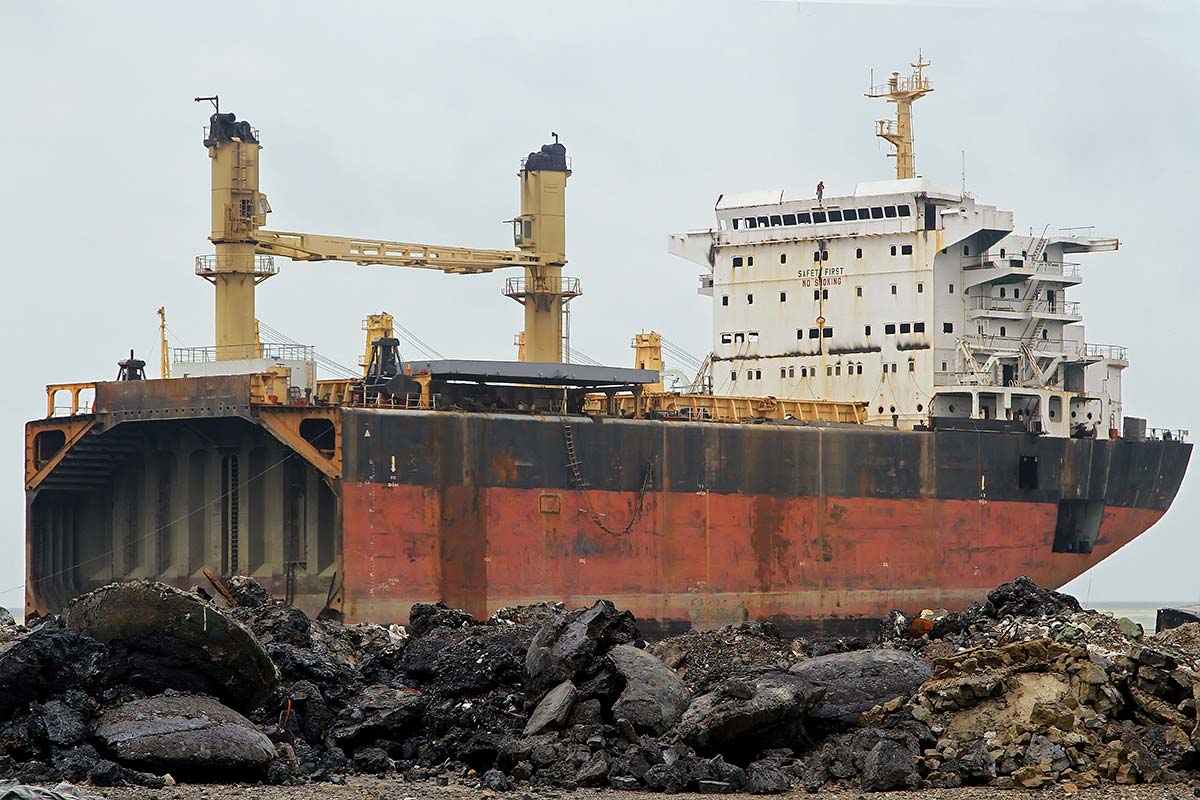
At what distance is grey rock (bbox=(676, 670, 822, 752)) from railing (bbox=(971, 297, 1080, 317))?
27733 millimetres

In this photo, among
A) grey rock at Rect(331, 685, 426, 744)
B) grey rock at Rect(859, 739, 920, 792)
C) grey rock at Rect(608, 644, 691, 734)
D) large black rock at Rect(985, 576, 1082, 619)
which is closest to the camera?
grey rock at Rect(859, 739, 920, 792)

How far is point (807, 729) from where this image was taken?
51.9 ft

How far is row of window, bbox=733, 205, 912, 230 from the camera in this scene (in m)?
42.2

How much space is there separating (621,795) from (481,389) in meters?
20.5

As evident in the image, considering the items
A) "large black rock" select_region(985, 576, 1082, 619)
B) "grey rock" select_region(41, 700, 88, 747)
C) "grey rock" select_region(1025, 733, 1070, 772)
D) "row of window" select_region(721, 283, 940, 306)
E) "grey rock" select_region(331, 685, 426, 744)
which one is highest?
"row of window" select_region(721, 283, 940, 306)

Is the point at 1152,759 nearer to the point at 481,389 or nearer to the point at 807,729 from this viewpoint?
the point at 807,729

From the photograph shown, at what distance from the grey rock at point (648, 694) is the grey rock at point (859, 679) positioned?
1.12 m

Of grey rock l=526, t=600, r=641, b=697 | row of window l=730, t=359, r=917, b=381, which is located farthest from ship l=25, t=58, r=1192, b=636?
grey rock l=526, t=600, r=641, b=697

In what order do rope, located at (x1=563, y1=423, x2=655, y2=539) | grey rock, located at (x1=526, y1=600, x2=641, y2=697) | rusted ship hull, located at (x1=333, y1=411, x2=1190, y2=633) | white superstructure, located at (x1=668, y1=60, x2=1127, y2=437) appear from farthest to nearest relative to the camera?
white superstructure, located at (x1=668, y1=60, x2=1127, y2=437)
rope, located at (x1=563, y1=423, x2=655, y2=539)
rusted ship hull, located at (x1=333, y1=411, x2=1190, y2=633)
grey rock, located at (x1=526, y1=600, x2=641, y2=697)

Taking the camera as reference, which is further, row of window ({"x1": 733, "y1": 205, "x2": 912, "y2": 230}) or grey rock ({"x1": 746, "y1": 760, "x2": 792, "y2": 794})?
row of window ({"x1": 733, "y1": 205, "x2": 912, "y2": 230})

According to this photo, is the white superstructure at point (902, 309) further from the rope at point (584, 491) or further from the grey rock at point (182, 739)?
the grey rock at point (182, 739)

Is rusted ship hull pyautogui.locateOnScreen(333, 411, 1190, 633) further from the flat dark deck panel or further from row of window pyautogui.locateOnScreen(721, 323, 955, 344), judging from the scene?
row of window pyautogui.locateOnScreen(721, 323, 955, 344)

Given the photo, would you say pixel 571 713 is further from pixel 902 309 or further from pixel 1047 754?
pixel 902 309

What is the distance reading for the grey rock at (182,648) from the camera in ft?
50.1
